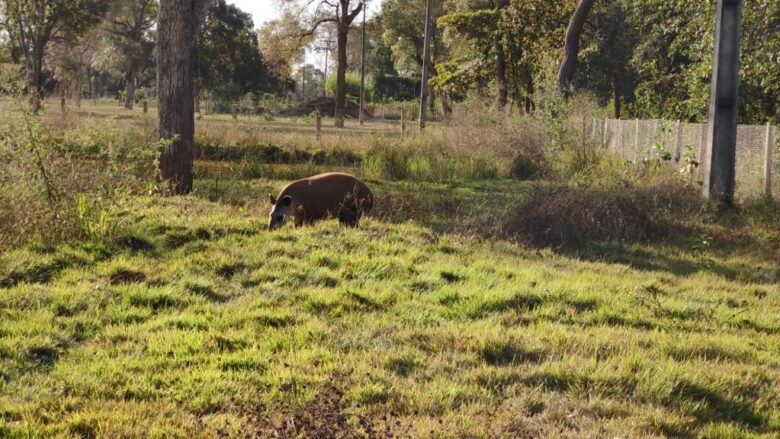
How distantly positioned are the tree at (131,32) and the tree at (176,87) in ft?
178

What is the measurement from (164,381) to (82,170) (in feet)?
20.7

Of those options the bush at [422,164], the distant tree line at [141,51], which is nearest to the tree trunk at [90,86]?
the distant tree line at [141,51]

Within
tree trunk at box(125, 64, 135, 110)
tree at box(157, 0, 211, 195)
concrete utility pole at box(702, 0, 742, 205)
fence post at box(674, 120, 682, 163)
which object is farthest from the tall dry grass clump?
tree trunk at box(125, 64, 135, 110)

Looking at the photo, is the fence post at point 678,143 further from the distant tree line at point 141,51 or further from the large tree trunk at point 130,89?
the large tree trunk at point 130,89

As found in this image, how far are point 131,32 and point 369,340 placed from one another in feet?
226

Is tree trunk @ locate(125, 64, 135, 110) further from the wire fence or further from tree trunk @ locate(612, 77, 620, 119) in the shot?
the wire fence

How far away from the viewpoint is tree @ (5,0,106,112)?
42531 mm

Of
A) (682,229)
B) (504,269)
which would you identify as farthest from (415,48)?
(504,269)

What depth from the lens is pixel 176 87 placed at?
14.6 metres

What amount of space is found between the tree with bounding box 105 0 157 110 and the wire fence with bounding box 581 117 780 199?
173 feet

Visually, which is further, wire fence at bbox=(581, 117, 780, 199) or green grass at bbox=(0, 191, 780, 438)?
wire fence at bbox=(581, 117, 780, 199)

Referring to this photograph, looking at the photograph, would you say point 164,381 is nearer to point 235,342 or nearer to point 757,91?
point 235,342

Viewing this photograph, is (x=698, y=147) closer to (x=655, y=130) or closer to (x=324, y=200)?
(x=655, y=130)

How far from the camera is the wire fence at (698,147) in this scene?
602 inches
